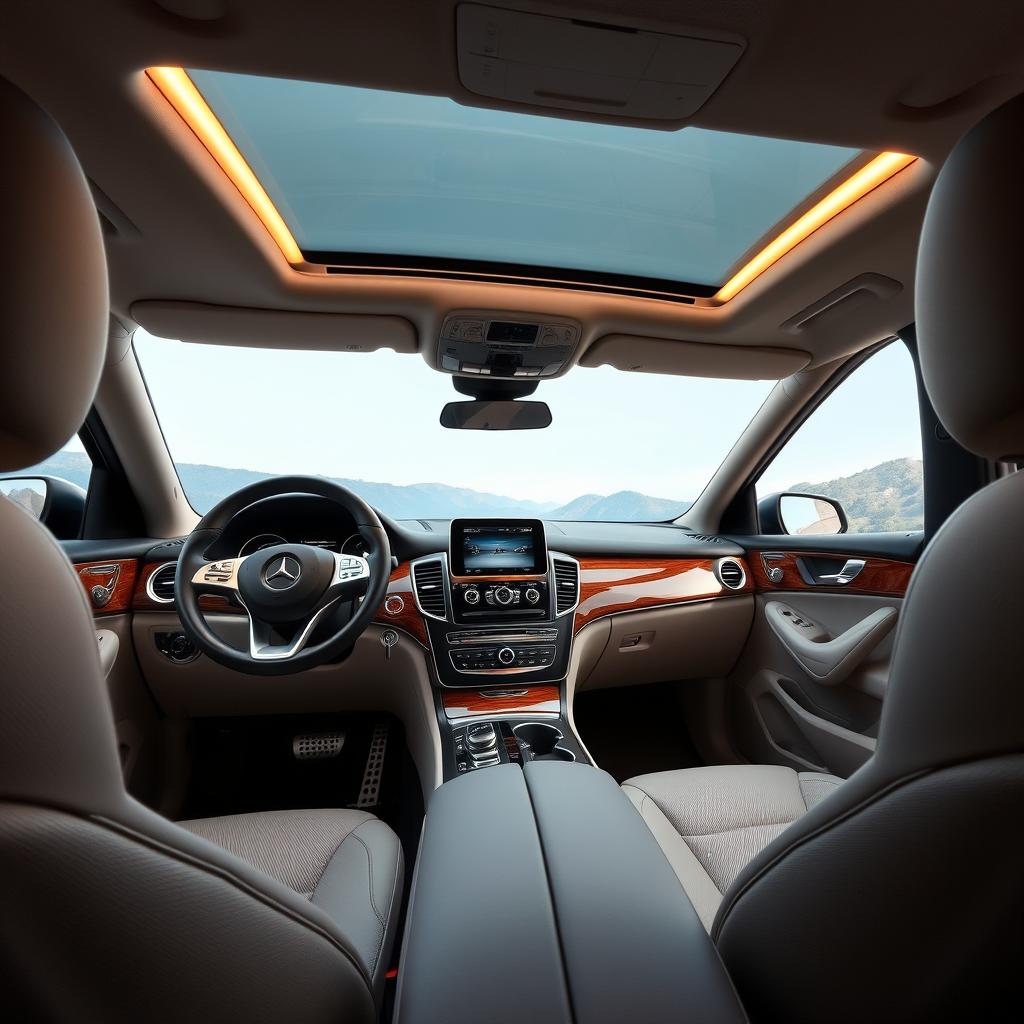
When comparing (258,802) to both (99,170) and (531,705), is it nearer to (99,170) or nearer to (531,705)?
(531,705)

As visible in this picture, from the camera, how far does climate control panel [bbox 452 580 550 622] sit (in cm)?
223

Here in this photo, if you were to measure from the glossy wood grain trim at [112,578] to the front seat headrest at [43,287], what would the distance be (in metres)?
1.83

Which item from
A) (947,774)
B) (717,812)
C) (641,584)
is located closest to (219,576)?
(717,812)

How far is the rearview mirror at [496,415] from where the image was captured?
2.46 meters

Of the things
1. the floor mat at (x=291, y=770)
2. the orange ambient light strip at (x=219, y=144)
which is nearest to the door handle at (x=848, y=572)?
the floor mat at (x=291, y=770)

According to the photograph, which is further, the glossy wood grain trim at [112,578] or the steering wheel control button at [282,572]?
the glossy wood grain trim at [112,578]

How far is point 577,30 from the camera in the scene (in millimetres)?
946

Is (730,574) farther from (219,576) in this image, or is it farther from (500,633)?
(219,576)

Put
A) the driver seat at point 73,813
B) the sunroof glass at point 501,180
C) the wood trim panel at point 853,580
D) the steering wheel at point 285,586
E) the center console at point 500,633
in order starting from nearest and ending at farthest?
the driver seat at point 73,813 → the sunroof glass at point 501,180 → the steering wheel at point 285,586 → the center console at point 500,633 → the wood trim panel at point 853,580

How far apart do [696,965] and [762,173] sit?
1.74m

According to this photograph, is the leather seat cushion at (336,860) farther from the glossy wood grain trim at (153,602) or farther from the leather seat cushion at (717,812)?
the glossy wood grain trim at (153,602)

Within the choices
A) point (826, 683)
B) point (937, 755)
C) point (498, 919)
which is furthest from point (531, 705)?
point (937, 755)

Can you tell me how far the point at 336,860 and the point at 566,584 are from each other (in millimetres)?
1409

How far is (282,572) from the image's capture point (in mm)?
1747
